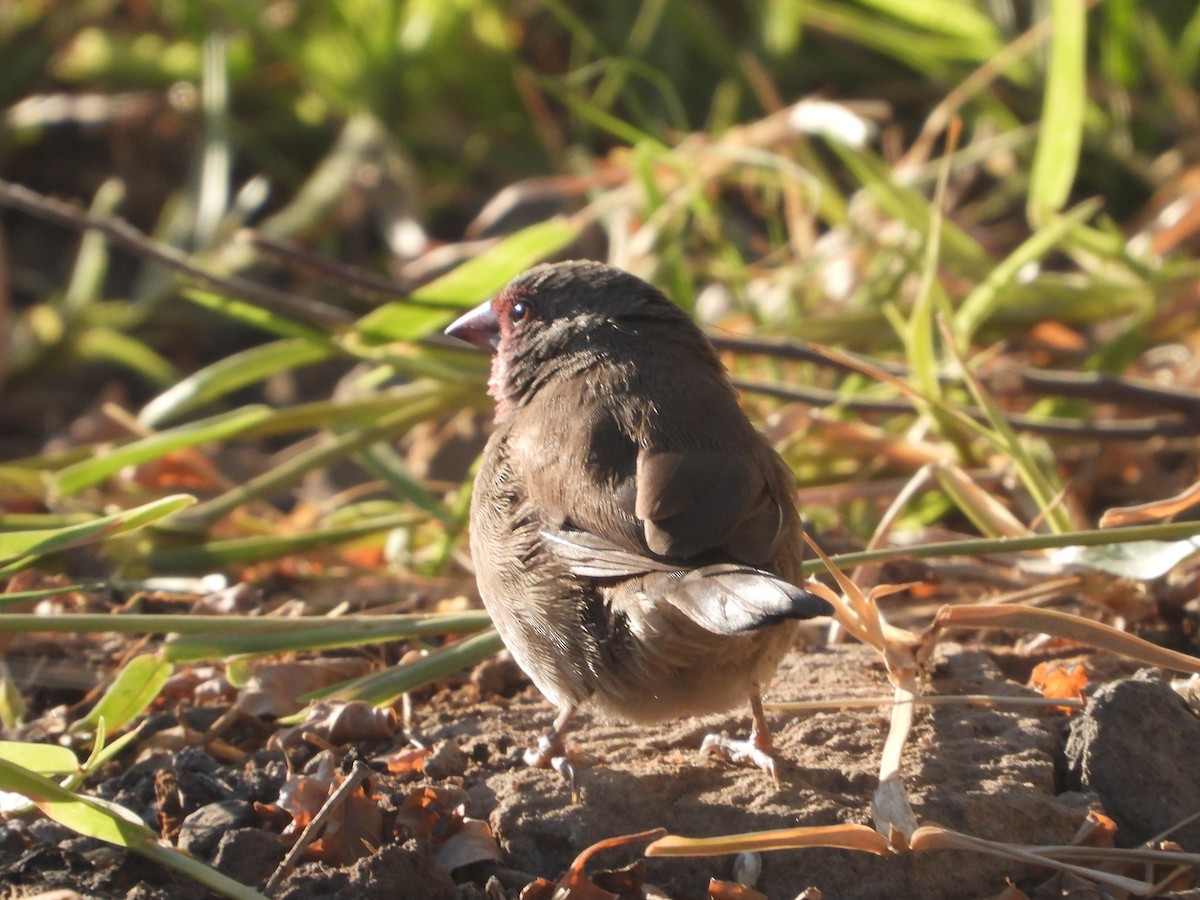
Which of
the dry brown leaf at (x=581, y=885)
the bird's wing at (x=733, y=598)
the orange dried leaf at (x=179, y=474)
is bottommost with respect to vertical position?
the dry brown leaf at (x=581, y=885)

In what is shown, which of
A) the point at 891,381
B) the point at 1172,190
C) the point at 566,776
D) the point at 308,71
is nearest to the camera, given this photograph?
the point at 566,776

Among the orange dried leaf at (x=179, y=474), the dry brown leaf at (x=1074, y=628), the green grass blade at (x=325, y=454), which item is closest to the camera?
the dry brown leaf at (x=1074, y=628)

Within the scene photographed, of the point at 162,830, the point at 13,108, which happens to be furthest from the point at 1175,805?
the point at 13,108

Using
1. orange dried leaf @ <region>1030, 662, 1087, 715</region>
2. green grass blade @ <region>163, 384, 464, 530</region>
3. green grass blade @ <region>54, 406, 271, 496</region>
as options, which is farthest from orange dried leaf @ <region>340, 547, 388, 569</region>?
orange dried leaf @ <region>1030, 662, 1087, 715</region>

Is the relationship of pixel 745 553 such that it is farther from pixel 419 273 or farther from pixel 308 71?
pixel 308 71

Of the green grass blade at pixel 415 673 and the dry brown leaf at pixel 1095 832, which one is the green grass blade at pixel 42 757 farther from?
the dry brown leaf at pixel 1095 832

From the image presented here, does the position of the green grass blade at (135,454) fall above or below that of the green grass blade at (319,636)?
above

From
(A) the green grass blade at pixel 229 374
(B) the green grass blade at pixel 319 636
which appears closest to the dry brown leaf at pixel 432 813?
(B) the green grass blade at pixel 319 636

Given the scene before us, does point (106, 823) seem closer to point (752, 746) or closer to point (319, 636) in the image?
point (319, 636)
